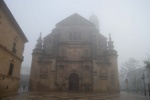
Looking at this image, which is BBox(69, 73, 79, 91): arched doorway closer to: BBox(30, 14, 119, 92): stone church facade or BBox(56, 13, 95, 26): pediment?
BBox(30, 14, 119, 92): stone church facade

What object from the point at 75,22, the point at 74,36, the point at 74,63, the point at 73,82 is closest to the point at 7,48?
the point at 74,63

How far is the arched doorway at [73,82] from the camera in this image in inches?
1111

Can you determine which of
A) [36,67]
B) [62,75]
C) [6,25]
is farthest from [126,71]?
[6,25]

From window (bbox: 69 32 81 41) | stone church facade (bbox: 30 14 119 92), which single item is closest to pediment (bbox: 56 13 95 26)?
stone church facade (bbox: 30 14 119 92)

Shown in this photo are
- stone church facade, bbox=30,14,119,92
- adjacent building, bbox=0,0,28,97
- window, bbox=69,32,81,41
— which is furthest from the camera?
window, bbox=69,32,81,41

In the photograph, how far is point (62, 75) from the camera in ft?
92.0

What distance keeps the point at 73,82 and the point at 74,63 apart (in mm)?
3791

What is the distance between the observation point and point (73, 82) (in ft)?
93.4

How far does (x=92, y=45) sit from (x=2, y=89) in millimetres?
18780

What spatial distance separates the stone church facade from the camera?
88.8ft

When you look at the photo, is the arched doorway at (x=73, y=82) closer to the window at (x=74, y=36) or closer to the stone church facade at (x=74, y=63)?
the stone church facade at (x=74, y=63)

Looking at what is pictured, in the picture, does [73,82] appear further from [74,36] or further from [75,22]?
[75,22]

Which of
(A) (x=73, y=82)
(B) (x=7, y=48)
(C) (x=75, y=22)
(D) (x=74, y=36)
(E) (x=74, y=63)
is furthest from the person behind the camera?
(C) (x=75, y=22)

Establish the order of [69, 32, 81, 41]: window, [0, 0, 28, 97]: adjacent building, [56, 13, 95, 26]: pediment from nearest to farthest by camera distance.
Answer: [0, 0, 28, 97]: adjacent building, [69, 32, 81, 41]: window, [56, 13, 95, 26]: pediment
